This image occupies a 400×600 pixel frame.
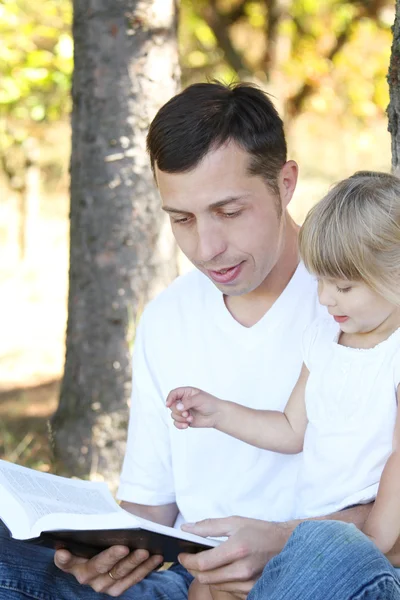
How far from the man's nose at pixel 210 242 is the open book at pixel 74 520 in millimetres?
631

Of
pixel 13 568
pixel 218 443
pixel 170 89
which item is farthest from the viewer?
pixel 170 89

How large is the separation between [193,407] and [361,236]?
591 mm

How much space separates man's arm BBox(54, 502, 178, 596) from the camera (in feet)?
7.26

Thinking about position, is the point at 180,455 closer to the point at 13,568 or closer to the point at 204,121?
the point at 13,568

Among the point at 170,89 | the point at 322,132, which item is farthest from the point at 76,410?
the point at 322,132

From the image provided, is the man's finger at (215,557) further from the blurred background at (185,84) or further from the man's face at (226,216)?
the blurred background at (185,84)

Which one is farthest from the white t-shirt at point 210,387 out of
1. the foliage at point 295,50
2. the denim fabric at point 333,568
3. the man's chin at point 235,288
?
the foliage at point 295,50

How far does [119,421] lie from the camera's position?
417 cm

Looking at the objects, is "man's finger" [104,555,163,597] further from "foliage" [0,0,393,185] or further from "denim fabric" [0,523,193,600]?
"foliage" [0,0,393,185]

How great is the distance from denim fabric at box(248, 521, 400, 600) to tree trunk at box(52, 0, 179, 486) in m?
2.23

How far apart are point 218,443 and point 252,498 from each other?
0.18 meters

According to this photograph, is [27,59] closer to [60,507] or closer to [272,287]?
[272,287]

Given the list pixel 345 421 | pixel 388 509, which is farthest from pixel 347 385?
pixel 388 509

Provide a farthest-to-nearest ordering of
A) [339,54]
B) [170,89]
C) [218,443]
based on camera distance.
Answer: [339,54], [170,89], [218,443]
